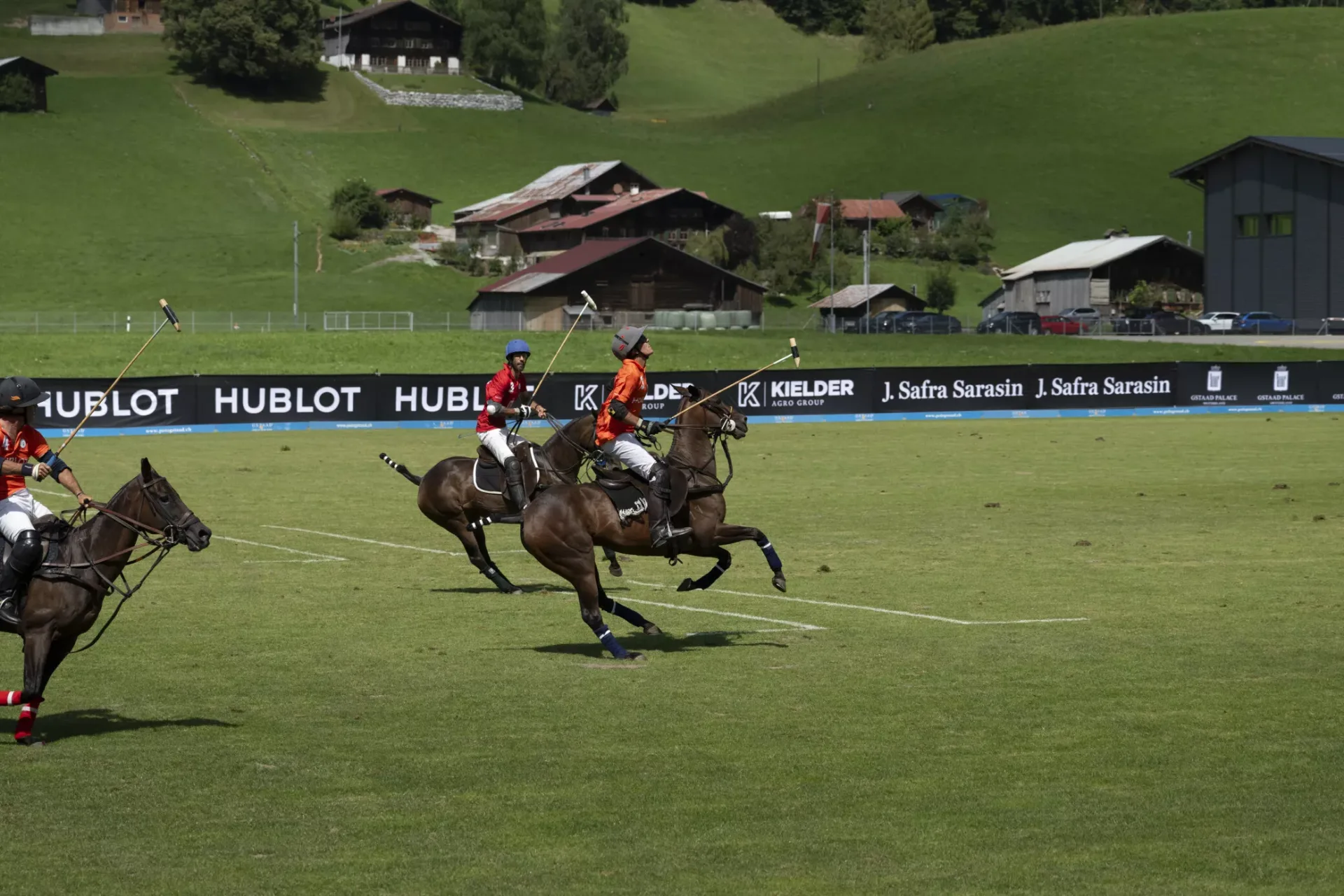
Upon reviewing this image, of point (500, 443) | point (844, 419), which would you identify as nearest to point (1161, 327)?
point (844, 419)

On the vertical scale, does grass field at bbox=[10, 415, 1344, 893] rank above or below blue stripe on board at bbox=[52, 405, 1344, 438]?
below

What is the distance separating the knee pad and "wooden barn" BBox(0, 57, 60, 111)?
159 meters

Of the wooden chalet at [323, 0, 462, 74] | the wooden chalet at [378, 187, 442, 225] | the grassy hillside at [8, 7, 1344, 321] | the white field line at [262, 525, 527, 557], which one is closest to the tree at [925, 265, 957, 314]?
the grassy hillside at [8, 7, 1344, 321]

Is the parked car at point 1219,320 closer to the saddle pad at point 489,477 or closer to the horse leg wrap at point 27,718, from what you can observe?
the saddle pad at point 489,477

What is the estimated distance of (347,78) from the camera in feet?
616

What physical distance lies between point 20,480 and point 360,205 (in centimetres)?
13424

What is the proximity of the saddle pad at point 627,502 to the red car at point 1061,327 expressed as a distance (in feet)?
288

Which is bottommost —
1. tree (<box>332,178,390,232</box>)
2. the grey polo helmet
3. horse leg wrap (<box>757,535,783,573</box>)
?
horse leg wrap (<box>757,535,783,573</box>)

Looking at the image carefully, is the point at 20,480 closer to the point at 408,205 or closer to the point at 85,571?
the point at 85,571

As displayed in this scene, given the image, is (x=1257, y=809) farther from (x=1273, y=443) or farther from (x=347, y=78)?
(x=347, y=78)

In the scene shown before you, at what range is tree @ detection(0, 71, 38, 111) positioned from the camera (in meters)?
159

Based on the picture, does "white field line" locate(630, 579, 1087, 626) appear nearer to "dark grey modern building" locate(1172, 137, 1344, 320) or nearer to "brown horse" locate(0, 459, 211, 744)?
"brown horse" locate(0, 459, 211, 744)

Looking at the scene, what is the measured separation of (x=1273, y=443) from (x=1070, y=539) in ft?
68.9

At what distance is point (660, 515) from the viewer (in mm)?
17328
